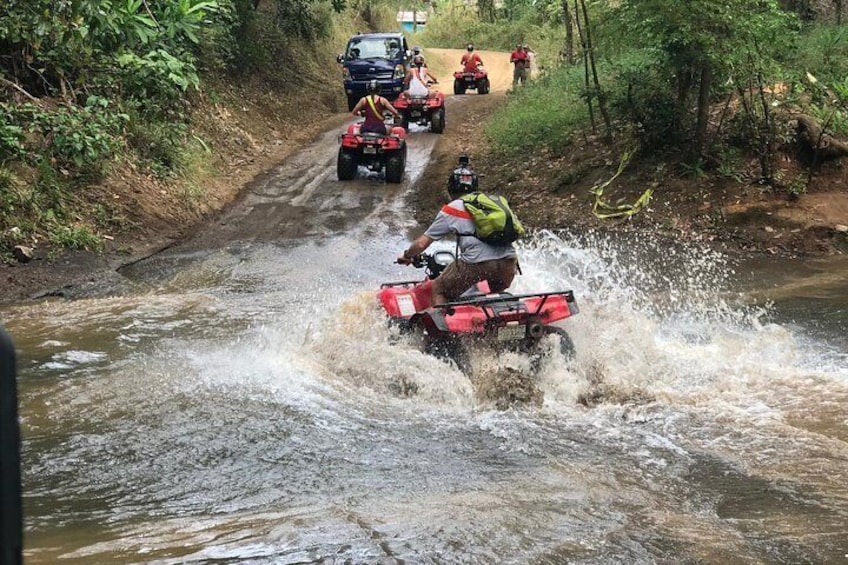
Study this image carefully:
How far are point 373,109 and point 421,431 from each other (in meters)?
10.5

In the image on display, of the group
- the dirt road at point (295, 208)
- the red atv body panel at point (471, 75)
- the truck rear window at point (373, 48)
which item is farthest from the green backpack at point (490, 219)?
the red atv body panel at point (471, 75)

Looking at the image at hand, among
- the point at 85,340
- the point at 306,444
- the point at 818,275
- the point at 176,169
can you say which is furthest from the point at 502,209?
the point at 176,169

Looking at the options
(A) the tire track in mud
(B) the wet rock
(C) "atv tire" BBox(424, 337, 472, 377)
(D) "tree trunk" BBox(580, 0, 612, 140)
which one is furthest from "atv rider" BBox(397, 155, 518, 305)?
(D) "tree trunk" BBox(580, 0, 612, 140)

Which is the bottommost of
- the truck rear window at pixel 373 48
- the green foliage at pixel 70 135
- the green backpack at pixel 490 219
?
the green backpack at pixel 490 219

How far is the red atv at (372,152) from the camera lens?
15.5 meters

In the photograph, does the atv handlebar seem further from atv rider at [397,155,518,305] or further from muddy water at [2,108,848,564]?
muddy water at [2,108,848,564]

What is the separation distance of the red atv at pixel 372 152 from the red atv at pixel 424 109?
4.49 m

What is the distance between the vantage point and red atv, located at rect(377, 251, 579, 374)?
630cm

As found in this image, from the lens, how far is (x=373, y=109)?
49.8 ft

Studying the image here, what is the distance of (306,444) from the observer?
524 cm

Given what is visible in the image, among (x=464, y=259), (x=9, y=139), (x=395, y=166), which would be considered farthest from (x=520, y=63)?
(x=464, y=259)

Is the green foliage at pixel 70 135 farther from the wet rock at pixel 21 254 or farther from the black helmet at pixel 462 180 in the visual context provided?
the black helmet at pixel 462 180

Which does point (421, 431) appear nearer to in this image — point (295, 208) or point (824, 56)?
point (295, 208)

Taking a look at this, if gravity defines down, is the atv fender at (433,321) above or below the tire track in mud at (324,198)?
below
